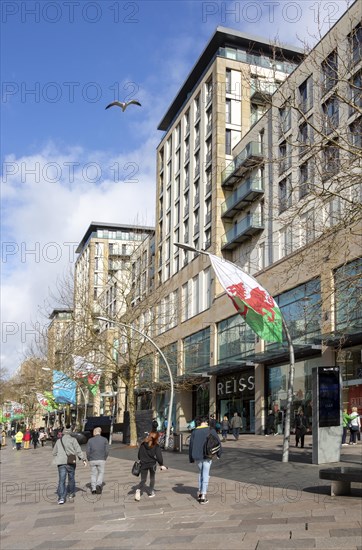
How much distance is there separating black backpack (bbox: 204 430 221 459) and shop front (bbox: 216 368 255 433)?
28501mm

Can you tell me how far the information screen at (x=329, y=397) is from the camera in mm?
18469

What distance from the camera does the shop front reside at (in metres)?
41.3

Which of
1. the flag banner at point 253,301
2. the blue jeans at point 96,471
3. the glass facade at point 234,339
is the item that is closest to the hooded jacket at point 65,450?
the blue jeans at point 96,471

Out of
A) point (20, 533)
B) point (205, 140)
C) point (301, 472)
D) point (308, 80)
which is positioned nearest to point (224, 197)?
point (205, 140)

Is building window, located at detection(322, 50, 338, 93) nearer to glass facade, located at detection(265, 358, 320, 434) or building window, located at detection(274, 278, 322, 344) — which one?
building window, located at detection(274, 278, 322, 344)

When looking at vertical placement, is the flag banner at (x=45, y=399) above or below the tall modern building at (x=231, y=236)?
below

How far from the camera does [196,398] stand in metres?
53.4

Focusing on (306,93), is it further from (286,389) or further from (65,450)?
(65,450)

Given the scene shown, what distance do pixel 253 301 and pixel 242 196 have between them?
85.1 ft

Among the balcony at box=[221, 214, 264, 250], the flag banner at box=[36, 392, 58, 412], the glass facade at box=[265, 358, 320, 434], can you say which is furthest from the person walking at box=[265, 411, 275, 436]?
the flag banner at box=[36, 392, 58, 412]

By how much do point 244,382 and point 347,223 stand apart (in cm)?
2877

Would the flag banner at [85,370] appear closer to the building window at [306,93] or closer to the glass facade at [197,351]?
the glass facade at [197,351]

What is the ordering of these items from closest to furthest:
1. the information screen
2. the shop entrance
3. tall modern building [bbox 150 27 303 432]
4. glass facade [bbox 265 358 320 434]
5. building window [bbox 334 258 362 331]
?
building window [bbox 334 258 362 331] → the information screen → glass facade [bbox 265 358 320 434] → the shop entrance → tall modern building [bbox 150 27 303 432]

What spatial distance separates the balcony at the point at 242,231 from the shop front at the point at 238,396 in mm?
9512
